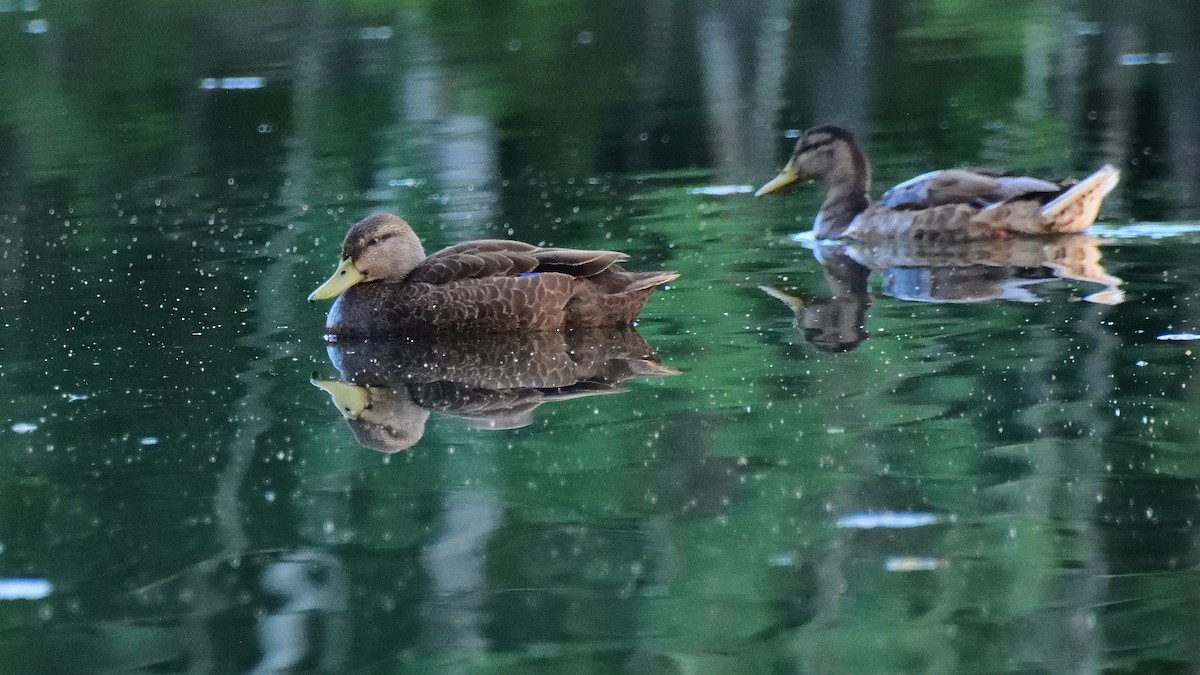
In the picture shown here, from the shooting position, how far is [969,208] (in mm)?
12547

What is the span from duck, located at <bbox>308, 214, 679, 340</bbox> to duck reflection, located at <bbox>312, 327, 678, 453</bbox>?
0.08 m

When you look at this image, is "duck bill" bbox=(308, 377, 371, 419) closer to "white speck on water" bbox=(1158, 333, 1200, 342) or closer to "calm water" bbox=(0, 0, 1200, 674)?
"calm water" bbox=(0, 0, 1200, 674)

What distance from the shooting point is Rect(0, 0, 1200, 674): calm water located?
5.97 m

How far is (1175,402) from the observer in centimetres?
809

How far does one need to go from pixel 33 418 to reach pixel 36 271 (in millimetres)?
4198

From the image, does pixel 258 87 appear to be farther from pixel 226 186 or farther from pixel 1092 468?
pixel 1092 468

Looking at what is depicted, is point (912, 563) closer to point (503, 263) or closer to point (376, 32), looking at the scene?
point (503, 263)

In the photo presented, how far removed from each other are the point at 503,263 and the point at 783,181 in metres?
4.43

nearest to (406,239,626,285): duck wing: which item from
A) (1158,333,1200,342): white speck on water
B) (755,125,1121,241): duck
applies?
(1158,333,1200,342): white speck on water

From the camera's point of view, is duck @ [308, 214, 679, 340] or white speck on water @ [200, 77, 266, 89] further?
white speck on water @ [200, 77, 266, 89]

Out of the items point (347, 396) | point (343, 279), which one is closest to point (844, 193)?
point (343, 279)

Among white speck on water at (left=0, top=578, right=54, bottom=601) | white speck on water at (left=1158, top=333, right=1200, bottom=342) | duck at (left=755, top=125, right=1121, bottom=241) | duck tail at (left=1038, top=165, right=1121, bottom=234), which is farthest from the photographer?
duck at (left=755, top=125, right=1121, bottom=241)

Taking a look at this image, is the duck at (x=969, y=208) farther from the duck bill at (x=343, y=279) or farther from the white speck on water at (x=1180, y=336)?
the duck bill at (x=343, y=279)

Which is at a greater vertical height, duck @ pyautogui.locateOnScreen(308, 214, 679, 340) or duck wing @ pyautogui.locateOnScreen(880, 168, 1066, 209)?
duck @ pyautogui.locateOnScreen(308, 214, 679, 340)
